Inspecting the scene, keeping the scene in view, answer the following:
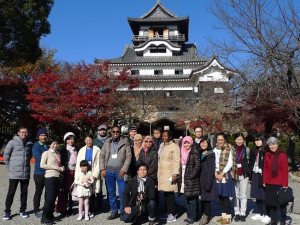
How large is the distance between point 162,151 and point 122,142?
2.37 ft

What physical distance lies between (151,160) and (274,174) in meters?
2.00

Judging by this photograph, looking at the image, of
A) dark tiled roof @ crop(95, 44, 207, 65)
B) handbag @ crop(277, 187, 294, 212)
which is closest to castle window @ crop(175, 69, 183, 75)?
dark tiled roof @ crop(95, 44, 207, 65)

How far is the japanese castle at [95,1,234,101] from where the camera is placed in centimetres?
3131

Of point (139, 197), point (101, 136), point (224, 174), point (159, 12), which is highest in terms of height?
point (159, 12)

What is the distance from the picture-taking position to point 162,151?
6.19 metres

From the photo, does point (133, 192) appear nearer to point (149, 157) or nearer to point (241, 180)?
point (149, 157)

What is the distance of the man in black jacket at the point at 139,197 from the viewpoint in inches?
228

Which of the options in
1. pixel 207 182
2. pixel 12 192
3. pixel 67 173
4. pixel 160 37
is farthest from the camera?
pixel 160 37

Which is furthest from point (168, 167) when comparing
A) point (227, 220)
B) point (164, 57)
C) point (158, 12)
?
point (158, 12)

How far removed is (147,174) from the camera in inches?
237

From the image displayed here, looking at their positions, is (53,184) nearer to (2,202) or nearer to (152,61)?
(2,202)

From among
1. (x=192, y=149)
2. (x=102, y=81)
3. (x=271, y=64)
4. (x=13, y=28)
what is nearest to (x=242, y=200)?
(x=192, y=149)

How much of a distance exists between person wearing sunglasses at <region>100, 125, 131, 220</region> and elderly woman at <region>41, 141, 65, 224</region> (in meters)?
0.76

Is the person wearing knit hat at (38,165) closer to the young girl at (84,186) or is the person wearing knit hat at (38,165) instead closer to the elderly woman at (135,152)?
the young girl at (84,186)
